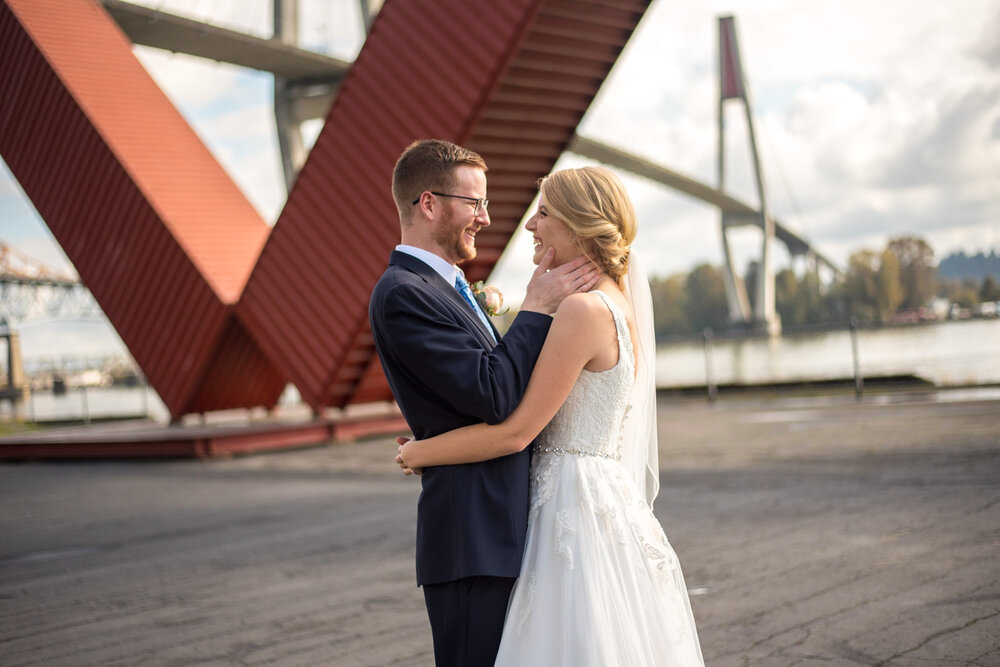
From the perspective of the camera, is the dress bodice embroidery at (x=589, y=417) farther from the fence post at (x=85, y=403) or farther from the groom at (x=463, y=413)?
the fence post at (x=85, y=403)

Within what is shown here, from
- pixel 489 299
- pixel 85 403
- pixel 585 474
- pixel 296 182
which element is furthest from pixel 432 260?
pixel 85 403

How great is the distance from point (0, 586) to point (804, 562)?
409 centimetres

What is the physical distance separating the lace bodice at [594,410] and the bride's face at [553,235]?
116mm

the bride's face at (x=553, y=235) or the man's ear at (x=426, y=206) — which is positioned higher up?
the man's ear at (x=426, y=206)

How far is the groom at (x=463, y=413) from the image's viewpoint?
6.50 feet

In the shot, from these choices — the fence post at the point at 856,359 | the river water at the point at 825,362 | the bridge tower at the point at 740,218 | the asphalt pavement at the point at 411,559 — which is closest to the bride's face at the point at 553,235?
the asphalt pavement at the point at 411,559

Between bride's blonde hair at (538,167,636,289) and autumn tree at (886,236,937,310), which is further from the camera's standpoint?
autumn tree at (886,236,937,310)

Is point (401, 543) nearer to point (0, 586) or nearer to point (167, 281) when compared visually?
point (0, 586)

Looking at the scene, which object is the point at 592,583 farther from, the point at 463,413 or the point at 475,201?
the point at 475,201

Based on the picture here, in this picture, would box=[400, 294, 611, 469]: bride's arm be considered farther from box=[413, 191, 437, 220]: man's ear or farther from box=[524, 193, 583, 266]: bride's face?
box=[413, 191, 437, 220]: man's ear

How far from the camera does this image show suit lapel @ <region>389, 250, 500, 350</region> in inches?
84.2

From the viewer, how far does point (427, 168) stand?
2211mm

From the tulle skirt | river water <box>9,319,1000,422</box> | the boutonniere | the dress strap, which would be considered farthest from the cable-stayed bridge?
the tulle skirt

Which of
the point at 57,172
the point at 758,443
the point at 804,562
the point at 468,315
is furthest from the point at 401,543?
the point at 57,172
